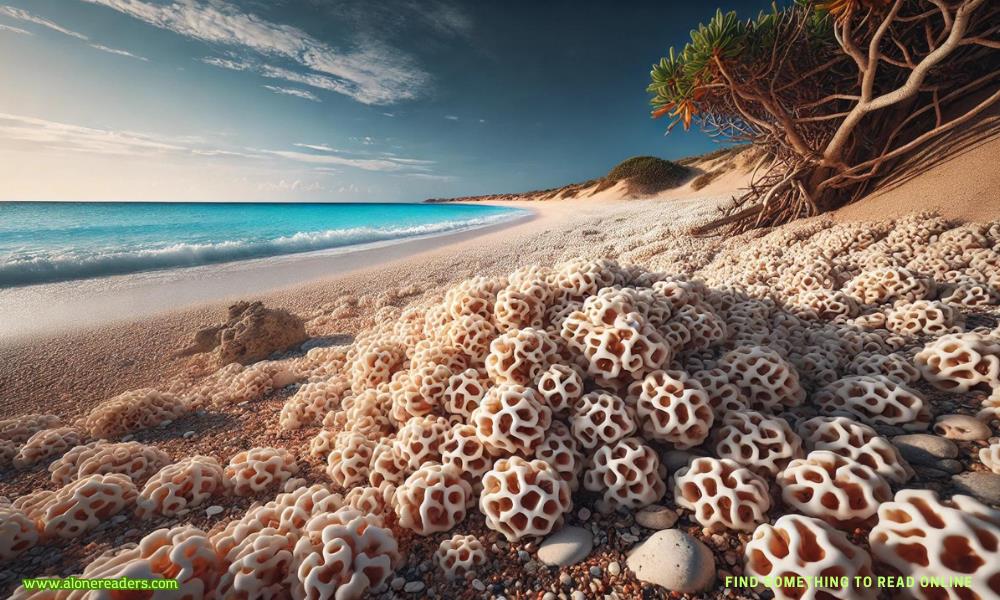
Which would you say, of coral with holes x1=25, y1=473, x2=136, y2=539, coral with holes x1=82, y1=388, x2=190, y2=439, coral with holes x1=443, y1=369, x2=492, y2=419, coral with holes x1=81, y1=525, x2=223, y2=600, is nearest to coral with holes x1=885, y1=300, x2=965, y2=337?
coral with holes x1=443, y1=369, x2=492, y2=419

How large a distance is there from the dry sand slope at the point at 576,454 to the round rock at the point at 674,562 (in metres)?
0.01

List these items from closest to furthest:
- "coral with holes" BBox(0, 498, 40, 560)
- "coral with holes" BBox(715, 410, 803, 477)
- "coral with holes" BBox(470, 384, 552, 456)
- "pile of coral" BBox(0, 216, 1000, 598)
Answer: "pile of coral" BBox(0, 216, 1000, 598)
"coral with holes" BBox(715, 410, 803, 477)
"coral with holes" BBox(0, 498, 40, 560)
"coral with holes" BBox(470, 384, 552, 456)

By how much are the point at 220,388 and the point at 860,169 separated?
45.5ft

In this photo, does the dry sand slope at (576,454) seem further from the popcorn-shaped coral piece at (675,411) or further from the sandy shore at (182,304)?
the sandy shore at (182,304)

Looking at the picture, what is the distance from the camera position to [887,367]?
3043 mm

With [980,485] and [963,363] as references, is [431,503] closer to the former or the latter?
[980,485]

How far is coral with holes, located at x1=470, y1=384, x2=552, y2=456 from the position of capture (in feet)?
8.30

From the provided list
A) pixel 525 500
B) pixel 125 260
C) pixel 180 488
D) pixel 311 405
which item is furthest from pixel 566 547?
pixel 125 260

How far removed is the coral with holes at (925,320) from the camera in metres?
3.61

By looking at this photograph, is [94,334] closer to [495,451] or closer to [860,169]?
[495,451]

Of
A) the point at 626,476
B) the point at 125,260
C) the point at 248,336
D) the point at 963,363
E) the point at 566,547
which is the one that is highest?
Result: the point at 963,363

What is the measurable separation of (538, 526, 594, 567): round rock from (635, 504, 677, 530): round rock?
1.07 feet

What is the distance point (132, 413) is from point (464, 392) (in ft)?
14.9

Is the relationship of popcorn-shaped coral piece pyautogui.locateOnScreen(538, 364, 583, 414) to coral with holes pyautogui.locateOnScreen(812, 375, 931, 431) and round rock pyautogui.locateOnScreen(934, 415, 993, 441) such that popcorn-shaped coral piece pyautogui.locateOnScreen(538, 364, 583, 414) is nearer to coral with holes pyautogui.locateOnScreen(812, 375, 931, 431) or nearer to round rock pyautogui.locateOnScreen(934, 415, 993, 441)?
coral with holes pyautogui.locateOnScreen(812, 375, 931, 431)
